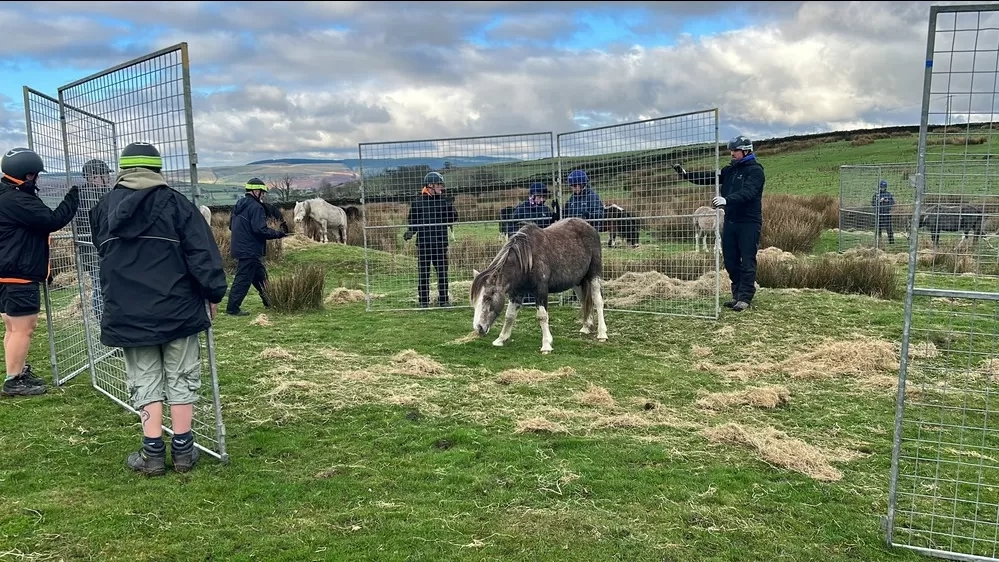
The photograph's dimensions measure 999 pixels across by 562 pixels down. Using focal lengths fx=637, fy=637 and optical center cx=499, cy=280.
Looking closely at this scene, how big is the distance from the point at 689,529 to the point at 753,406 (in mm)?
2311

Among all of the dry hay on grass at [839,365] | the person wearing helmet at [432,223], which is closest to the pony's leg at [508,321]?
the dry hay on grass at [839,365]

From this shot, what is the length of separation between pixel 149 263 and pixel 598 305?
18.6 ft

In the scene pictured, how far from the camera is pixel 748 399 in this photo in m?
5.60

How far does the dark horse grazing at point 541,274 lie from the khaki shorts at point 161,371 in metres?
3.53

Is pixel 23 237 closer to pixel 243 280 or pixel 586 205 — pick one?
pixel 243 280

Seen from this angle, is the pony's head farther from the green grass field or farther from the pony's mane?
the green grass field

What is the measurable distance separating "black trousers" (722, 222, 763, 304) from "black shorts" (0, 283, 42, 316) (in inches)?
327

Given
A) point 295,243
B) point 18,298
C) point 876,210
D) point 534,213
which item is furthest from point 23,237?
point 876,210

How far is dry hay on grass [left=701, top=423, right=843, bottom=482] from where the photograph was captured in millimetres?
4203

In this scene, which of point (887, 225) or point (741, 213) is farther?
point (887, 225)

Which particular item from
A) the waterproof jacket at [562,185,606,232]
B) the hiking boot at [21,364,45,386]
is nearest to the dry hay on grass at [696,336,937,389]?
the waterproof jacket at [562,185,606,232]

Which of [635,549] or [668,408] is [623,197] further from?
[635,549]

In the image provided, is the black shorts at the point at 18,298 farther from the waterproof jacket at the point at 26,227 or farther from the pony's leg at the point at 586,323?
the pony's leg at the point at 586,323

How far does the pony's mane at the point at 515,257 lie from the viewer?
7328 mm
